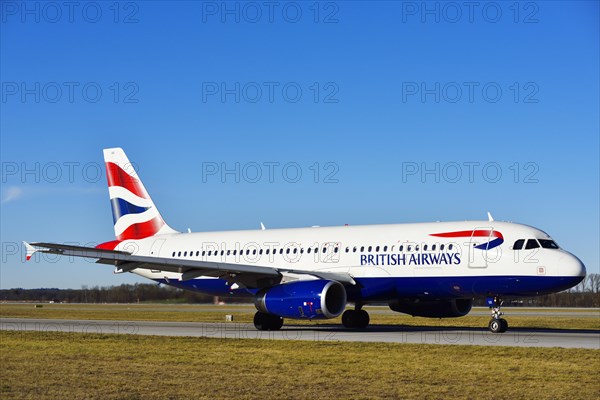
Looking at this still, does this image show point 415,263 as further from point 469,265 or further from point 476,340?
point 476,340

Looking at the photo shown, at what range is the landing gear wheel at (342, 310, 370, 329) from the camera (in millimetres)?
33344

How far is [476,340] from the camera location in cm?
2484

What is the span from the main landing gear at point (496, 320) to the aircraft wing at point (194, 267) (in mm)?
5384

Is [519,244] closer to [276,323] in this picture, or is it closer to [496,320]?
[496,320]

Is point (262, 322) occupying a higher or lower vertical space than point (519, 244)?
lower

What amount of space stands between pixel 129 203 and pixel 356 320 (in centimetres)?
1410

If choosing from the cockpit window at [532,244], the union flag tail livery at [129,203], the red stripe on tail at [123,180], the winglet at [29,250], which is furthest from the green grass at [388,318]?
the winglet at [29,250]

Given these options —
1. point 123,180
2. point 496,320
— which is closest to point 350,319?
point 496,320

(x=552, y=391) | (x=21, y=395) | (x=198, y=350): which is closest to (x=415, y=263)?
(x=198, y=350)

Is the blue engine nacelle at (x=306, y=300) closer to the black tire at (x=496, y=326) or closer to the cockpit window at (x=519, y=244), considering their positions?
the black tire at (x=496, y=326)

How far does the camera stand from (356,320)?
110 ft

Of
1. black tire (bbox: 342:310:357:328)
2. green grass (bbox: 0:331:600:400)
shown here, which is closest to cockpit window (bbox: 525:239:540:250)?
green grass (bbox: 0:331:600:400)

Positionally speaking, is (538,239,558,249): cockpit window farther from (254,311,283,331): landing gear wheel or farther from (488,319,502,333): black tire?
(254,311,283,331): landing gear wheel

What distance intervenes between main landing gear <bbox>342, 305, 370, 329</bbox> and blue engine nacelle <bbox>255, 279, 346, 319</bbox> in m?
A: 4.22
